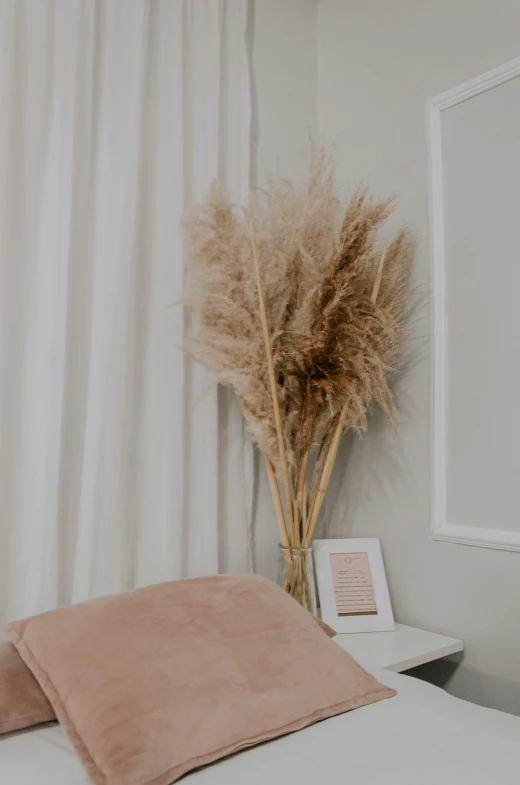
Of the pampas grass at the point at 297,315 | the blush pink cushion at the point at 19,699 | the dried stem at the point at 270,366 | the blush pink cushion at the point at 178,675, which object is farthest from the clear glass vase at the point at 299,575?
the blush pink cushion at the point at 19,699

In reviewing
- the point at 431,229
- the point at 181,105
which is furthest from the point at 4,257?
the point at 431,229

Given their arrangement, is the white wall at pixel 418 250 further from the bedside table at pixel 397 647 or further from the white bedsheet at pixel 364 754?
the white bedsheet at pixel 364 754

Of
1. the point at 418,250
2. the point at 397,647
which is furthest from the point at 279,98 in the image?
the point at 397,647

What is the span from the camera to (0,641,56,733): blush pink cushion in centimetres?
104

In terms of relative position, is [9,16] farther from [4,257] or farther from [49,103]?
[4,257]

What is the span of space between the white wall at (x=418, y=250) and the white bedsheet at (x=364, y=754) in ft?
A: 1.91

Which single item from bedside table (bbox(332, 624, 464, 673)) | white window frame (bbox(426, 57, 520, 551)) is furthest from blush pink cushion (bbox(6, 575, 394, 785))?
white window frame (bbox(426, 57, 520, 551))

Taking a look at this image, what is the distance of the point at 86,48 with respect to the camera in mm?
1640

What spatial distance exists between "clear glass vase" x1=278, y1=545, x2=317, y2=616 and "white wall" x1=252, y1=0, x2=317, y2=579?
251 millimetres

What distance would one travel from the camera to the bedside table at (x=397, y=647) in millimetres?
1538

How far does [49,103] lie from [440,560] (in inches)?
59.8

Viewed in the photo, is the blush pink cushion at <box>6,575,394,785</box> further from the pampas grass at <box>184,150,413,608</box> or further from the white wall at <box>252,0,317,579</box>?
the white wall at <box>252,0,317,579</box>

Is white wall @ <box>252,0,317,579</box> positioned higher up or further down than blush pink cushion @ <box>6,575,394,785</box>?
higher up

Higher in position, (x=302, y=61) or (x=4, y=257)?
(x=302, y=61)
